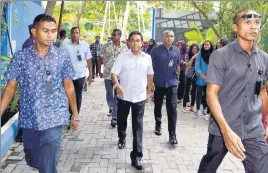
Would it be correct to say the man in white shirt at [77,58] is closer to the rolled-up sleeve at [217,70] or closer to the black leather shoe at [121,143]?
the black leather shoe at [121,143]

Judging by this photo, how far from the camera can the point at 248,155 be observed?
3.13 m

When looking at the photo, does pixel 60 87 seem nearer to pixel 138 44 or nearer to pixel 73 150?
pixel 138 44

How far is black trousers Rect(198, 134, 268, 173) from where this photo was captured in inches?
121

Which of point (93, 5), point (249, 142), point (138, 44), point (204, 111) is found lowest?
point (204, 111)

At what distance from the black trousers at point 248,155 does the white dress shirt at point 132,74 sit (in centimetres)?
199

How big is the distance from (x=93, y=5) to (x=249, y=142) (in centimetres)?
3089

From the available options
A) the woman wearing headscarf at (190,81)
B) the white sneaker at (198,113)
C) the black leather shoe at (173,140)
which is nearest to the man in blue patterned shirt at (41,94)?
the black leather shoe at (173,140)

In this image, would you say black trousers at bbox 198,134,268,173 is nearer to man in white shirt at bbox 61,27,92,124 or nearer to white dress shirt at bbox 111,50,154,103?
white dress shirt at bbox 111,50,154,103

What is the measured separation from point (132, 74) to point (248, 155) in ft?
7.87

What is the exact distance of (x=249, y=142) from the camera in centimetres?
315

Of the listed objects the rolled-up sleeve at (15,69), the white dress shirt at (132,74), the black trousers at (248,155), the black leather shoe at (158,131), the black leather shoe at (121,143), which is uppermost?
the rolled-up sleeve at (15,69)

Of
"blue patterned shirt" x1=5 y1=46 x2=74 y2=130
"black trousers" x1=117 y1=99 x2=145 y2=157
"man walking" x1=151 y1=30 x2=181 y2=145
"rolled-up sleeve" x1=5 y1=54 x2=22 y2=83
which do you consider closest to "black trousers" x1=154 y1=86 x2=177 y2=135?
"man walking" x1=151 y1=30 x2=181 y2=145

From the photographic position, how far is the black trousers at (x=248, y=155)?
10.1 feet

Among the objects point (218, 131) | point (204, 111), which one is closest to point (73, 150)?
point (218, 131)
